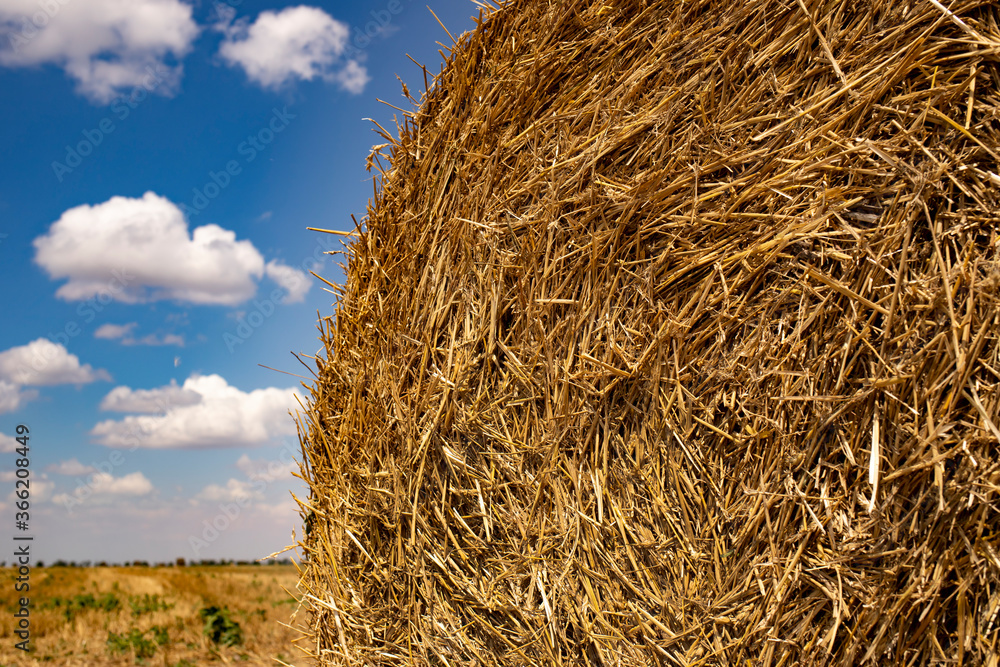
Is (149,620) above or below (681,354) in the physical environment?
below

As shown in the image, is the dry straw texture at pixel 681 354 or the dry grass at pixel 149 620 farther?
the dry grass at pixel 149 620

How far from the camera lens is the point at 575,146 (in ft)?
6.11

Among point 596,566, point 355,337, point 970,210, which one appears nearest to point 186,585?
point 355,337

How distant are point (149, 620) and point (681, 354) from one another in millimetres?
5118

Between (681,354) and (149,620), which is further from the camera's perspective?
(149,620)

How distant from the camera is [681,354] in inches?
64.0

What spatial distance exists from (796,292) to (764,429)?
328 millimetres

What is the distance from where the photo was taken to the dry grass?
4.21m

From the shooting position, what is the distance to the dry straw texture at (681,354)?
1.32m

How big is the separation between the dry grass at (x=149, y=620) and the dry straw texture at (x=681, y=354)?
4.13ft

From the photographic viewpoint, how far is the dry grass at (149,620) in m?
4.21

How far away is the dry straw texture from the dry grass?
126 cm

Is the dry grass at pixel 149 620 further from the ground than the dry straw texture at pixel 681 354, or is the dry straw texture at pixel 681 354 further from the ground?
the dry straw texture at pixel 681 354

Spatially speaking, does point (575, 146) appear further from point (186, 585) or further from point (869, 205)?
point (186, 585)
